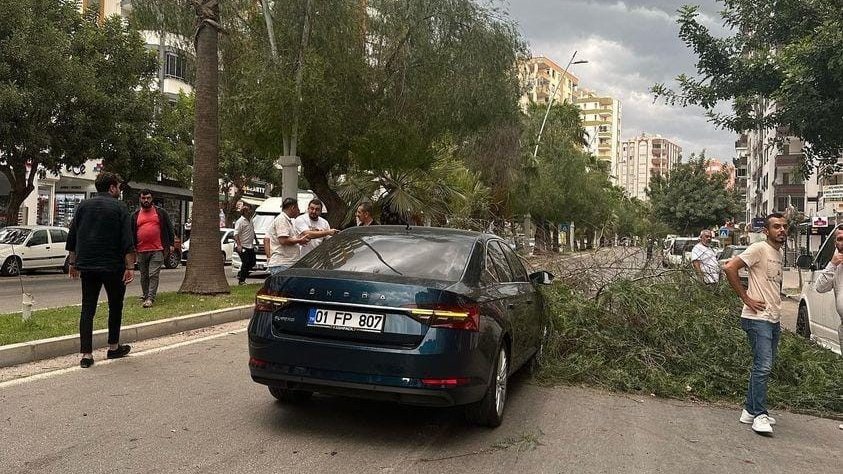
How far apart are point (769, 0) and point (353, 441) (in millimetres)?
13567

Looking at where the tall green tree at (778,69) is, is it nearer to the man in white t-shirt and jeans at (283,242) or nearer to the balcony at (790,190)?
the man in white t-shirt and jeans at (283,242)

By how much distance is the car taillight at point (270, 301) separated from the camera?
4.92m

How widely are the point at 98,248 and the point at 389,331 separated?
11.7 ft

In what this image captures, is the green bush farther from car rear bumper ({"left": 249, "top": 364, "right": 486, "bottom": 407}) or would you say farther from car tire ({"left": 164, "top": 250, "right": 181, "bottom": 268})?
car tire ({"left": 164, "top": 250, "right": 181, "bottom": 268})

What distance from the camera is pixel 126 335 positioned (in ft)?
27.2

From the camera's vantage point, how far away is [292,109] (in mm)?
16359

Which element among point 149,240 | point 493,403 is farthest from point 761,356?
point 149,240

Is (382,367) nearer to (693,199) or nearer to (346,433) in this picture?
(346,433)

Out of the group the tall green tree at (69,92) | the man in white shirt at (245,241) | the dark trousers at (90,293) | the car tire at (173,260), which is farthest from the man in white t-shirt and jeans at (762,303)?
the car tire at (173,260)

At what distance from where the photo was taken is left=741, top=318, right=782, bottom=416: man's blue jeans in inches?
221

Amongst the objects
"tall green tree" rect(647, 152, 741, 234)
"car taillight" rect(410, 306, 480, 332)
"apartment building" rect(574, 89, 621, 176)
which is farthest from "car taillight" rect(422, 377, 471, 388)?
"apartment building" rect(574, 89, 621, 176)

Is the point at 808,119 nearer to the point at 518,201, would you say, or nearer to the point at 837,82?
the point at 837,82

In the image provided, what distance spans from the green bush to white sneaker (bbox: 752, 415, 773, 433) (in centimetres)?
111

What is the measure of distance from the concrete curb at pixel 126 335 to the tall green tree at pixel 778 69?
1061cm
